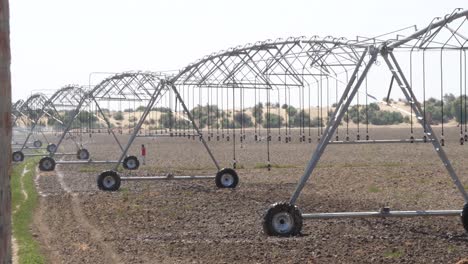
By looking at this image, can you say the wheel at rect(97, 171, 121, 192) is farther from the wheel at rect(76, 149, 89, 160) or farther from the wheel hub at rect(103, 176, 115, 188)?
the wheel at rect(76, 149, 89, 160)

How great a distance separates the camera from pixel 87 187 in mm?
30219

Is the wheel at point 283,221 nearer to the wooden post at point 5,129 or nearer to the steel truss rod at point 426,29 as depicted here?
the steel truss rod at point 426,29

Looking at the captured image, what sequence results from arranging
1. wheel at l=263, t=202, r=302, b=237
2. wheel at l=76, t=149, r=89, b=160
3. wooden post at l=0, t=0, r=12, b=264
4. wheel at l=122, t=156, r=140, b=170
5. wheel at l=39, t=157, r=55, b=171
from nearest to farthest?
wooden post at l=0, t=0, r=12, b=264
wheel at l=263, t=202, r=302, b=237
wheel at l=122, t=156, r=140, b=170
wheel at l=39, t=157, r=55, b=171
wheel at l=76, t=149, r=89, b=160

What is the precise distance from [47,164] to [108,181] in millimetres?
12677

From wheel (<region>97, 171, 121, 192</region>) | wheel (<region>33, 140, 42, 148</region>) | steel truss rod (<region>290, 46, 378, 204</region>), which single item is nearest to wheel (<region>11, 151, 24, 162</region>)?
wheel (<region>33, 140, 42, 148</region>)

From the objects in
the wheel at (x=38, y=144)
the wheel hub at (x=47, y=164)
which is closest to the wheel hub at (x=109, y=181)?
the wheel hub at (x=47, y=164)

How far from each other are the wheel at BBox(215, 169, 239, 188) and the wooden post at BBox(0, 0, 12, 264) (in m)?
20.8

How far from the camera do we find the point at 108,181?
1108 inches

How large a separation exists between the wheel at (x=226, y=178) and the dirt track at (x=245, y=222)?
1.39 feet

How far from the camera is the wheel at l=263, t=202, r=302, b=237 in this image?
52.5 feet

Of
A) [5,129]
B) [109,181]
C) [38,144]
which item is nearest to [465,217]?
[5,129]

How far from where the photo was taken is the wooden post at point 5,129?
6754mm

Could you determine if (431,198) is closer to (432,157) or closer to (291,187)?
(291,187)

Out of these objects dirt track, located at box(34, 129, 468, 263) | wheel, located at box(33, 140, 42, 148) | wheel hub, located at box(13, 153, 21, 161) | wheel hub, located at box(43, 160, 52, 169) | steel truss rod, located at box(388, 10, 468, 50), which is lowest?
dirt track, located at box(34, 129, 468, 263)
